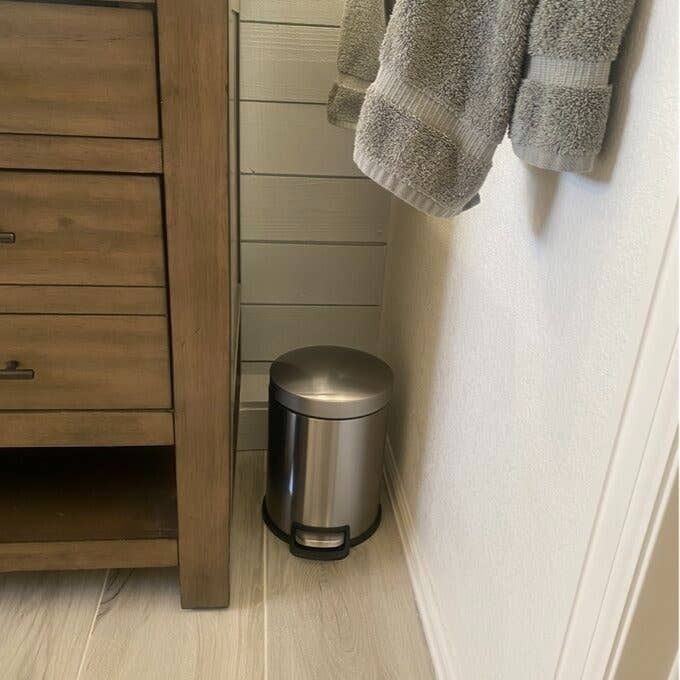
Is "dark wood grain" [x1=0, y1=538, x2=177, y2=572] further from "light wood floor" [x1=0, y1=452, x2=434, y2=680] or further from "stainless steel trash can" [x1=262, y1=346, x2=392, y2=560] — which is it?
"stainless steel trash can" [x1=262, y1=346, x2=392, y2=560]

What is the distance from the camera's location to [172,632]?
96 centimetres

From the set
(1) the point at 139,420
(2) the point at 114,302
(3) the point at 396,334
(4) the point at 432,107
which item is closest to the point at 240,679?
(1) the point at 139,420

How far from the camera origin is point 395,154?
56cm

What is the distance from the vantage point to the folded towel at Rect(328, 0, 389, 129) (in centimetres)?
90

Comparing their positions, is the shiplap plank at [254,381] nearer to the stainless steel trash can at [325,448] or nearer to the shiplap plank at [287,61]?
the stainless steel trash can at [325,448]

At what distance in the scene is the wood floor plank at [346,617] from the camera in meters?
0.93

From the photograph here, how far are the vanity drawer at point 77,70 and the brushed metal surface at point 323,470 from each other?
514 millimetres

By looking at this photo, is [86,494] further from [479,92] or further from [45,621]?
[479,92]

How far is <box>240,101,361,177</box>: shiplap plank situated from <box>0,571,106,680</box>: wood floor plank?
2.39ft

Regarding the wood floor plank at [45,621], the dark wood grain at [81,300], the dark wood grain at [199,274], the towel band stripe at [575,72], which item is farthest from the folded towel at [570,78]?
the wood floor plank at [45,621]

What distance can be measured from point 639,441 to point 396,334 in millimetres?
805

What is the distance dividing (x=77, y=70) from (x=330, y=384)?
22.3 inches

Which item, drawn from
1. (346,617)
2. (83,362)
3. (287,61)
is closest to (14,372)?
(83,362)

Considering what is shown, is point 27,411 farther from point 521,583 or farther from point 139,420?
point 521,583
